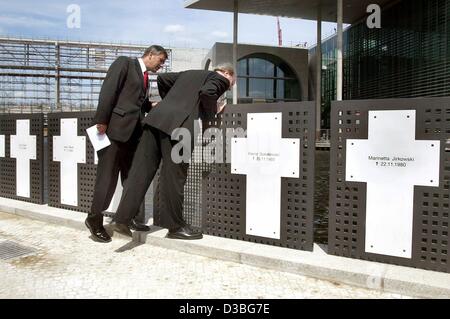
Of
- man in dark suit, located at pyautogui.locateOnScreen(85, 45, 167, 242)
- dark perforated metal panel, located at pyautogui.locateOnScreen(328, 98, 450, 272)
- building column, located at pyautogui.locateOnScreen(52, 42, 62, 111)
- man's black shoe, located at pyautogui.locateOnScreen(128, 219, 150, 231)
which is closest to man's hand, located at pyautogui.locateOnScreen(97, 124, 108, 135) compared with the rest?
man in dark suit, located at pyautogui.locateOnScreen(85, 45, 167, 242)

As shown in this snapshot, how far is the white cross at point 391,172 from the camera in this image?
3.22 m

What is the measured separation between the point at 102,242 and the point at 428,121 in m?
3.18

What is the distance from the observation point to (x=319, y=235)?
5379 mm

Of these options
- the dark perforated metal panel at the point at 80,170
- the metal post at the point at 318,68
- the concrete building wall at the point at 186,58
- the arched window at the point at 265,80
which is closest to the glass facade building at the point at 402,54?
the metal post at the point at 318,68

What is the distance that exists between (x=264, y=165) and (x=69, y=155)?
2755 millimetres

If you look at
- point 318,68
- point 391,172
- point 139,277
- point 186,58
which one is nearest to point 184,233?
point 139,277

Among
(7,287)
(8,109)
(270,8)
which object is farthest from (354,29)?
(8,109)

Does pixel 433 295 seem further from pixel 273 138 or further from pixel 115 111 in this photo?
pixel 115 111

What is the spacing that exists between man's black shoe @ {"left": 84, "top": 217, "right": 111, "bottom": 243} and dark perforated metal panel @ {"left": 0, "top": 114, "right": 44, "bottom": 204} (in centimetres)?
199

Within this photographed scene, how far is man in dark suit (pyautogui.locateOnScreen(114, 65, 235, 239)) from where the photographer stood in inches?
153

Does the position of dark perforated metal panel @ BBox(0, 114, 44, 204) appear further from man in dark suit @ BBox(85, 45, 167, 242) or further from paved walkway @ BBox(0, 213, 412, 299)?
man in dark suit @ BBox(85, 45, 167, 242)

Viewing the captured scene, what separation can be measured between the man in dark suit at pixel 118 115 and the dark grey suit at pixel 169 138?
0.20 metres

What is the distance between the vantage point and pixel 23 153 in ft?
19.7

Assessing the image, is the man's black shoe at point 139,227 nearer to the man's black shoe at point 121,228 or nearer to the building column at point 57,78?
the man's black shoe at point 121,228
